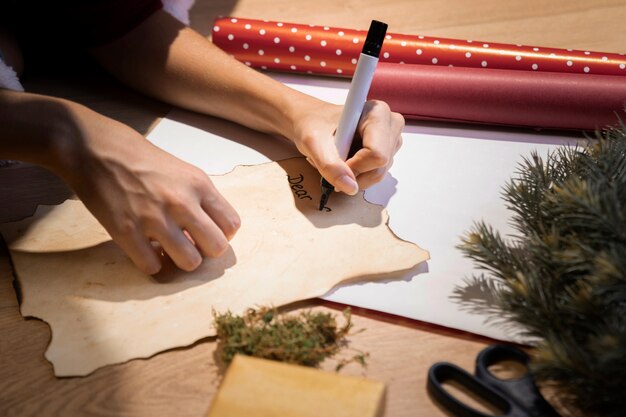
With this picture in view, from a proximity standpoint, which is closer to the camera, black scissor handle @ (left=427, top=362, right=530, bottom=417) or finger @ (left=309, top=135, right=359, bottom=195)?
black scissor handle @ (left=427, top=362, right=530, bottom=417)

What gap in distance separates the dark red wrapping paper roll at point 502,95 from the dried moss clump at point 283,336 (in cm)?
40

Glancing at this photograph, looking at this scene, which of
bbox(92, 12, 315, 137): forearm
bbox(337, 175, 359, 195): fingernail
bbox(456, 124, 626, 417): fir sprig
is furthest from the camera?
bbox(92, 12, 315, 137): forearm

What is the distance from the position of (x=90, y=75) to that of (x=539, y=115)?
69 centimetres

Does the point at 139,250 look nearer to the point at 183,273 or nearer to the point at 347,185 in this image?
the point at 183,273

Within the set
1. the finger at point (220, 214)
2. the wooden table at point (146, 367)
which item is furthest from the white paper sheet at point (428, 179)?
the finger at point (220, 214)

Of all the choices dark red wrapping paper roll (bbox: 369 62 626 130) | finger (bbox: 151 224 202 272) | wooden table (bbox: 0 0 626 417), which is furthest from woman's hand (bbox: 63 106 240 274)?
dark red wrapping paper roll (bbox: 369 62 626 130)

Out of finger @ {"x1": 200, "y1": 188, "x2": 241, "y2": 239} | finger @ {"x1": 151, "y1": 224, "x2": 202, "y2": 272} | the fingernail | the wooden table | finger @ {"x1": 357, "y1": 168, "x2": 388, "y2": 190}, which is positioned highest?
finger @ {"x1": 357, "y1": 168, "x2": 388, "y2": 190}

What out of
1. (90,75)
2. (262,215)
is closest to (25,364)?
(262,215)

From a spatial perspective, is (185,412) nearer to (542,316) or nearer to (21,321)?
(21,321)

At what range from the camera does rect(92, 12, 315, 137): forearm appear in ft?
2.83

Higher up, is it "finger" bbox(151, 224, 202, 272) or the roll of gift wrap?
the roll of gift wrap

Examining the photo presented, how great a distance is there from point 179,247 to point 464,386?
0.98ft

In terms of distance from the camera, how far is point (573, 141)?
89 cm

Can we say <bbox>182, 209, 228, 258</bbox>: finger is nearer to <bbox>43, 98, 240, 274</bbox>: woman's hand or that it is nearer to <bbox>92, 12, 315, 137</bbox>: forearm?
<bbox>43, 98, 240, 274</bbox>: woman's hand
